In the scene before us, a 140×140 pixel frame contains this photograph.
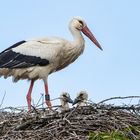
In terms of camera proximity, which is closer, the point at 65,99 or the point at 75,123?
the point at 75,123

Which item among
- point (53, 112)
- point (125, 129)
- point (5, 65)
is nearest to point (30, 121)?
point (53, 112)

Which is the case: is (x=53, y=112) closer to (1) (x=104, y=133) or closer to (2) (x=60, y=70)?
(1) (x=104, y=133)

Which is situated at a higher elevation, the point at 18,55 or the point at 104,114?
the point at 18,55

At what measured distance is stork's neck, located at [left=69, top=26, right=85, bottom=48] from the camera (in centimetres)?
1279

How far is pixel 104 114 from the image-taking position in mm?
8633

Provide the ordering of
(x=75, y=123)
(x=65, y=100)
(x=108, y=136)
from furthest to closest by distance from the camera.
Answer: (x=65, y=100) → (x=75, y=123) → (x=108, y=136)

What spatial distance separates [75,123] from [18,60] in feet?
13.7

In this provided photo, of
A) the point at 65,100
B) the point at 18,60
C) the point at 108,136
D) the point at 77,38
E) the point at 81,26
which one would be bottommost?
the point at 108,136

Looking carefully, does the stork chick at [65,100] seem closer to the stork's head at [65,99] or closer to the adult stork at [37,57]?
the stork's head at [65,99]

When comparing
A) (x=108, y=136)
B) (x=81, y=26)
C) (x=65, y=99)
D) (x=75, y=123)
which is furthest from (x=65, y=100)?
(x=108, y=136)

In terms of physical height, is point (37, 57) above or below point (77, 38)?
below

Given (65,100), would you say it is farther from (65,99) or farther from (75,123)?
(75,123)

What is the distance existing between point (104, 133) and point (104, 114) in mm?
457

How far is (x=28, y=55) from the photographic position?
1256 cm
